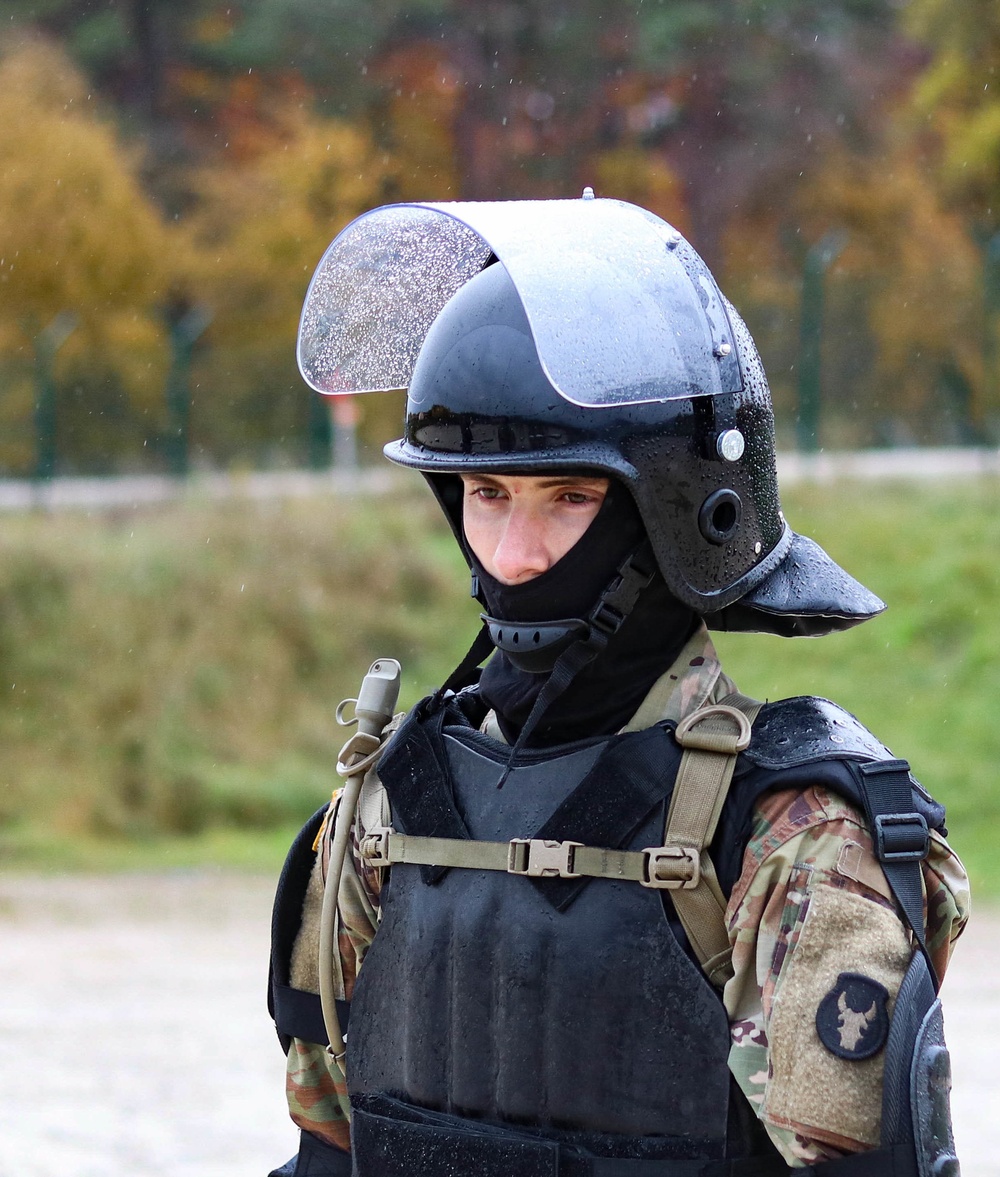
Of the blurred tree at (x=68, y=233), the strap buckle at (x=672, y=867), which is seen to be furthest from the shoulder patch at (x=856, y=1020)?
the blurred tree at (x=68, y=233)

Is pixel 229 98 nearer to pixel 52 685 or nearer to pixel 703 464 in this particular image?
pixel 52 685

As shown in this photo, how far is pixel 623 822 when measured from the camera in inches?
98.0

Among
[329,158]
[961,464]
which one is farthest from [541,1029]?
[329,158]

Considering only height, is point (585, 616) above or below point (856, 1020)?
above

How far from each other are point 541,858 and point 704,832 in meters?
0.23

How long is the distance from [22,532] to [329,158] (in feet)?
31.4

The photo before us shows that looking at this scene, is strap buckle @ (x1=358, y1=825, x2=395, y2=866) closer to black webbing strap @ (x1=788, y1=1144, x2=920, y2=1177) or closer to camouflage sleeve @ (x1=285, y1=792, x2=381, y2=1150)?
camouflage sleeve @ (x1=285, y1=792, x2=381, y2=1150)

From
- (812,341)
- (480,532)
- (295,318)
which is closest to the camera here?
(480,532)

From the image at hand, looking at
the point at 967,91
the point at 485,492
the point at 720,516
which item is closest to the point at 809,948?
the point at 720,516

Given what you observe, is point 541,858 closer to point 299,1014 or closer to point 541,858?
point 541,858

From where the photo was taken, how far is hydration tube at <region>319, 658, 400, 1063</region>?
2.80m

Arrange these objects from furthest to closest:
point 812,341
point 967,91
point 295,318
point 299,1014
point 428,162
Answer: point 967,91, point 428,162, point 295,318, point 812,341, point 299,1014

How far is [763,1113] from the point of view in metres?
2.34

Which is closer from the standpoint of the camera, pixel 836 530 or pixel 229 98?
pixel 836 530
